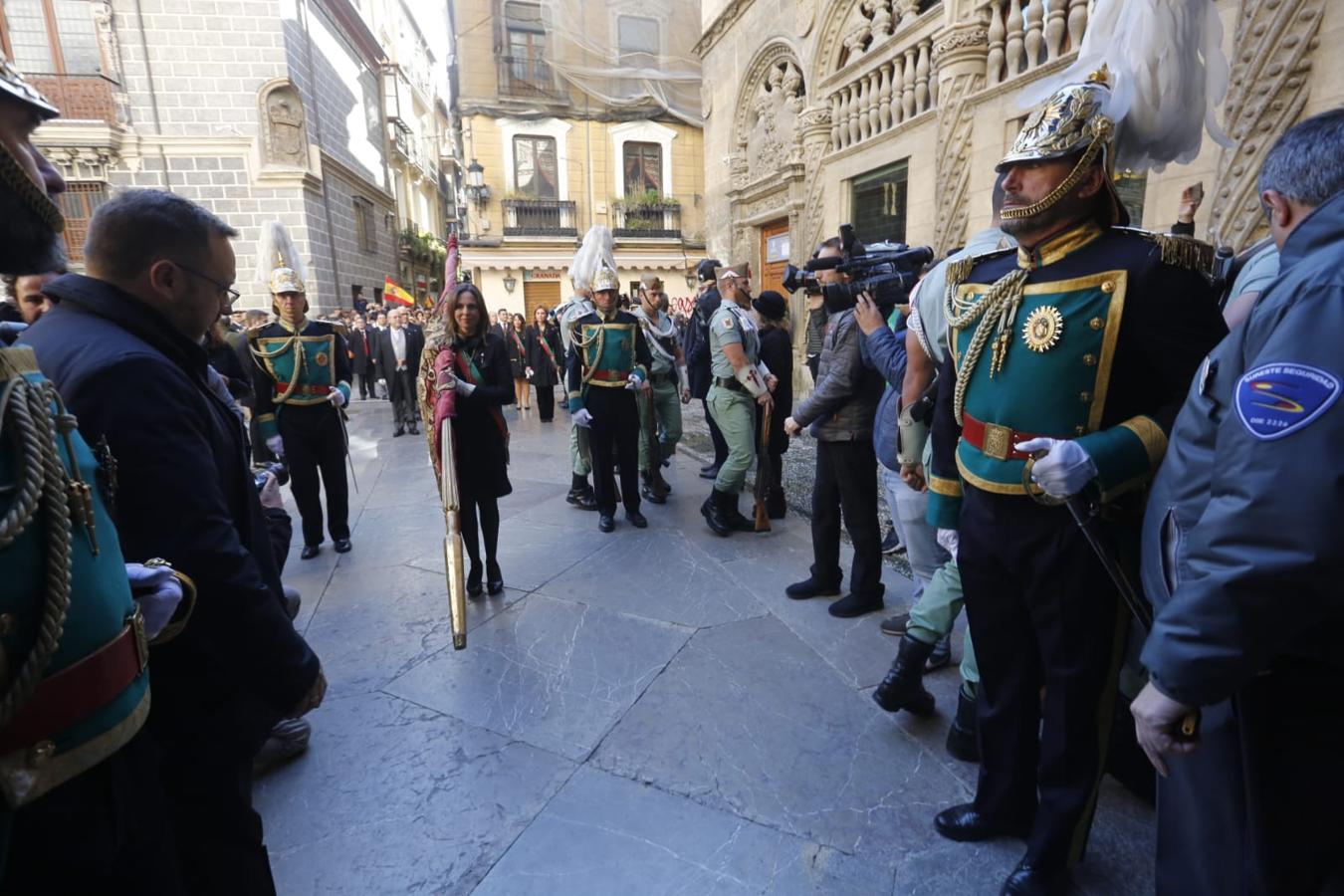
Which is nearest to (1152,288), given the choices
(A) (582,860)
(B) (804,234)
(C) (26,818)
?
(A) (582,860)

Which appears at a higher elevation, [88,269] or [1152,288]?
[88,269]

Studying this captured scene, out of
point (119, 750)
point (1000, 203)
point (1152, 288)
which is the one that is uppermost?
point (1000, 203)

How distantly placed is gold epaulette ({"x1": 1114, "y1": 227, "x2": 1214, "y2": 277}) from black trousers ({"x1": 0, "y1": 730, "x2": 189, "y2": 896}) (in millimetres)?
2427

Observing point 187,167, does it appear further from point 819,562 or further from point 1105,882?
point 1105,882

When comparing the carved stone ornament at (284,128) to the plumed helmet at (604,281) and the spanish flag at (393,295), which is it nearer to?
the spanish flag at (393,295)

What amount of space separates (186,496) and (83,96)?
700 inches

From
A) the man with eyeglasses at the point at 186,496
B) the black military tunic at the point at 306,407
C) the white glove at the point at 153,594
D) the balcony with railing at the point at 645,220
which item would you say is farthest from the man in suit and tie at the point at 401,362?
the balcony with railing at the point at 645,220

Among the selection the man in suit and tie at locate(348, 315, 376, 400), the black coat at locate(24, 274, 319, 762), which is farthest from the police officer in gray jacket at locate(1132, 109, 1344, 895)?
the man in suit and tie at locate(348, 315, 376, 400)

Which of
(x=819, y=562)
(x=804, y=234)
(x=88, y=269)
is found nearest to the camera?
(x=88, y=269)

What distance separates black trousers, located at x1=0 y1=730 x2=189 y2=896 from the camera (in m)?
0.97

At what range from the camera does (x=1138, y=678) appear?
1883mm

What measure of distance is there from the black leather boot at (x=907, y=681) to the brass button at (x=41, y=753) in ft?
8.08

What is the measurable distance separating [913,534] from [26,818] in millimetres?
2898

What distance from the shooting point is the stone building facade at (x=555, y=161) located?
73.3ft
